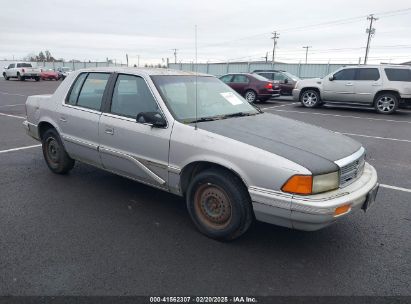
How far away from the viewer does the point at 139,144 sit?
3.85 meters

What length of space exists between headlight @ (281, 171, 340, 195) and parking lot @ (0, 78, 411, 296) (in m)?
0.68

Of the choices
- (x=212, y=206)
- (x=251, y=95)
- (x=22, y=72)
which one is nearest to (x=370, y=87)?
(x=251, y=95)

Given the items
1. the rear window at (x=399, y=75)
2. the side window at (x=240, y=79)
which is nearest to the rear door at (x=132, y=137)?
the rear window at (x=399, y=75)

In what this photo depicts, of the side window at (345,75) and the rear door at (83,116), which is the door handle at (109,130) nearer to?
the rear door at (83,116)

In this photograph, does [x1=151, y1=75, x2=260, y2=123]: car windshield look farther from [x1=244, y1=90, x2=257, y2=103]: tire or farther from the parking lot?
[x1=244, y1=90, x2=257, y2=103]: tire

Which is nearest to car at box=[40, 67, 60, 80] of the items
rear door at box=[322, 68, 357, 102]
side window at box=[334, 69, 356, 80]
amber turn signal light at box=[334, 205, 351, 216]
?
rear door at box=[322, 68, 357, 102]

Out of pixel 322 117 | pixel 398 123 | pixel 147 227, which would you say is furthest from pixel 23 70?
pixel 147 227

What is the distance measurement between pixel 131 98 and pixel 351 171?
8.31 feet

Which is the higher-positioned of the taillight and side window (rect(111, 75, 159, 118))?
side window (rect(111, 75, 159, 118))

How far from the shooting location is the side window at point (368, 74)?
43.2 feet

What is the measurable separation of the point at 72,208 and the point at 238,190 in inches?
82.7

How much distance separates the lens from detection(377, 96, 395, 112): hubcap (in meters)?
13.0

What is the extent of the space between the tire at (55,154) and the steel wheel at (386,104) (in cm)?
1185

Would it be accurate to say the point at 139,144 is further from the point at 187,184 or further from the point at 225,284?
the point at 225,284
